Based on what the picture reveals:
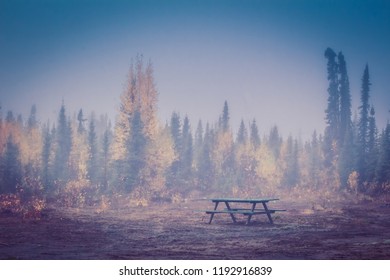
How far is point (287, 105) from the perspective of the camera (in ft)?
104

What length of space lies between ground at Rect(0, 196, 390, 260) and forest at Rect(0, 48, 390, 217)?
3793 mm

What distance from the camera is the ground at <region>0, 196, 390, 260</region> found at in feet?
36.8

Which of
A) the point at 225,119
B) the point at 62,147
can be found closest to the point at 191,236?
the point at 62,147

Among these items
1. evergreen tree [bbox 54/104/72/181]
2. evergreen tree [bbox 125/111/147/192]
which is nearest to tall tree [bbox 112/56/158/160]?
evergreen tree [bbox 125/111/147/192]

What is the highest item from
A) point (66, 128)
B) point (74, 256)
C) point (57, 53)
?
point (57, 53)

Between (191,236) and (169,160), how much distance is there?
19.1m

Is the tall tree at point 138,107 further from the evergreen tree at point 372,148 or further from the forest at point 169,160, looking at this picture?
the evergreen tree at point 372,148

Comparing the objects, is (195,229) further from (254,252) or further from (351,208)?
(351,208)

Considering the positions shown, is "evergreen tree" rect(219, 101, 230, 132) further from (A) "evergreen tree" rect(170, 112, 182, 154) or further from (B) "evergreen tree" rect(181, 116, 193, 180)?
(A) "evergreen tree" rect(170, 112, 182, 154)

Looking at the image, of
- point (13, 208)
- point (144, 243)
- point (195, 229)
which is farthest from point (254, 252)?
point (13, 208)

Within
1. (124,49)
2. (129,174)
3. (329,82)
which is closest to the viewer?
(124,49)

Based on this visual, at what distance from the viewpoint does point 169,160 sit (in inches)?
1296

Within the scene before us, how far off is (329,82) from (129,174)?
20368 millimetres

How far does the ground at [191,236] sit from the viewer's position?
11227 mm
